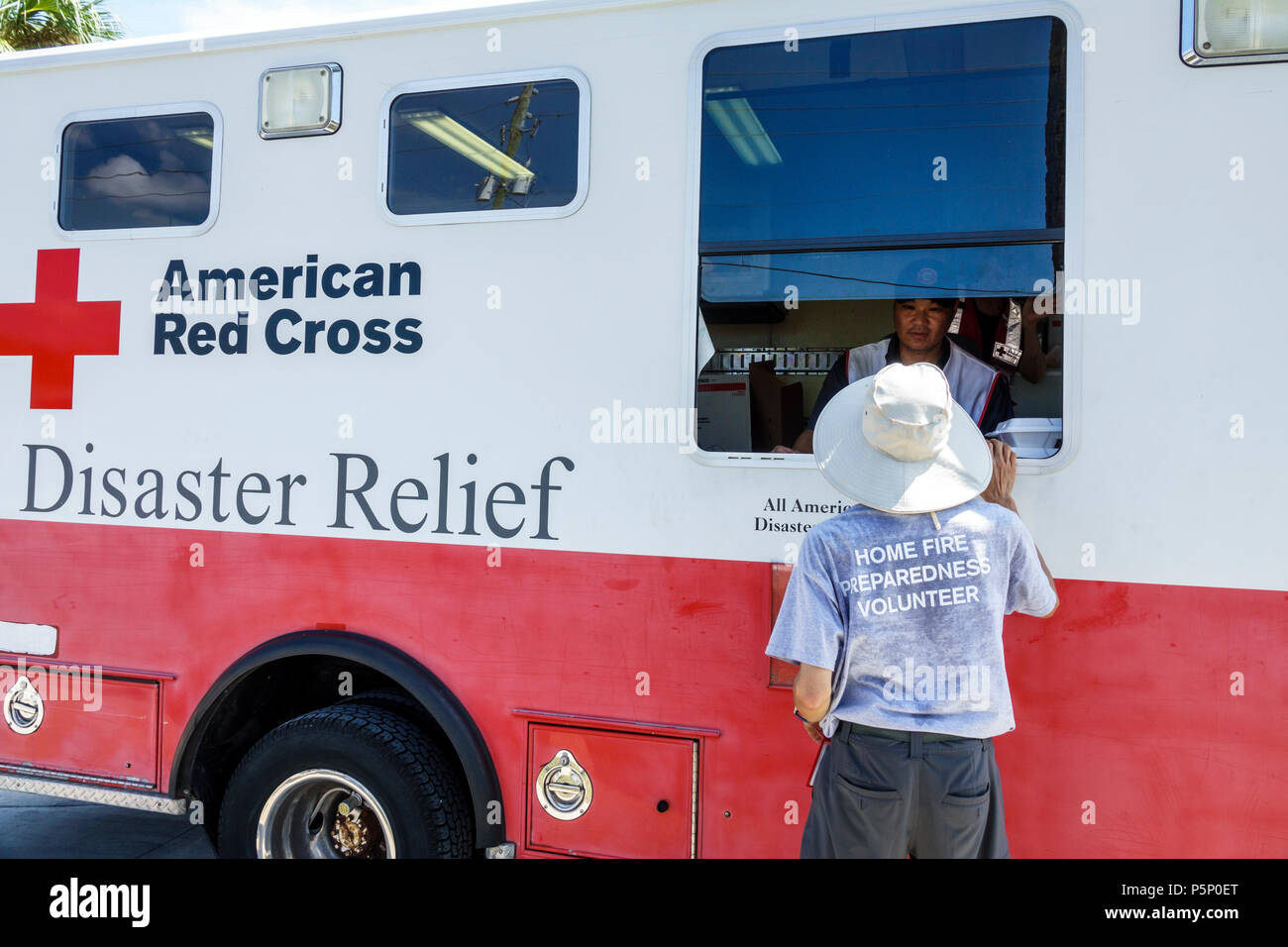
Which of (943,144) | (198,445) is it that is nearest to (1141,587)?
(943,144)

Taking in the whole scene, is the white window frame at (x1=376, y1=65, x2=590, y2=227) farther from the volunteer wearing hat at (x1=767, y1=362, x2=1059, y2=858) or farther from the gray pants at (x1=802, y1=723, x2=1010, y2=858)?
Answer: the gray pants at (x1=802, y1=723, x2=1010, y2=858)

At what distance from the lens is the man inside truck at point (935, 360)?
2.56 m

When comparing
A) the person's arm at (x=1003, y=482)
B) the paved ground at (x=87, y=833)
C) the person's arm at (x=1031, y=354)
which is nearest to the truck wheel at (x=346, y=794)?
the paved ground at (x=87, y=833)

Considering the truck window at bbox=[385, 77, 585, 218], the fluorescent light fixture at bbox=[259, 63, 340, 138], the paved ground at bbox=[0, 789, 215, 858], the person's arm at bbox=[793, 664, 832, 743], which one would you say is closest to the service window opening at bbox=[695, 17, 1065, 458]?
the truck window at bbox=[385, 77, 585, 218]

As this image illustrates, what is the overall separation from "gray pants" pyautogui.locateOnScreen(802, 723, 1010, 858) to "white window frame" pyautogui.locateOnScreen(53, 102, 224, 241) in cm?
253

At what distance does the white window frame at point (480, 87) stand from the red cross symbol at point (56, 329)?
3.45 ft

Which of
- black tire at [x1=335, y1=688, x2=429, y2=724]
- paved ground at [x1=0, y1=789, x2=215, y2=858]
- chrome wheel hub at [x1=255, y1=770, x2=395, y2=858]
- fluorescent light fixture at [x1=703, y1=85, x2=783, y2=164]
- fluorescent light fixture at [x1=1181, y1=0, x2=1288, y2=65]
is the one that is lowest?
paved ground at [x1=0, y1=789, x2=215, y2=858]

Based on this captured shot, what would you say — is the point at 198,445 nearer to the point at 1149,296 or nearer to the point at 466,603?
the point at 466,603

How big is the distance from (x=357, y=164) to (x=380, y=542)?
1.16 m

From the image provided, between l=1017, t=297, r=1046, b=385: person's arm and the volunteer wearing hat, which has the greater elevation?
l=1017, t=297, r=1046, b=385: person's arm

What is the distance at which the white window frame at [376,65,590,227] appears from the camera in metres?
2.68

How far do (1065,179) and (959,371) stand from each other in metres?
0.57

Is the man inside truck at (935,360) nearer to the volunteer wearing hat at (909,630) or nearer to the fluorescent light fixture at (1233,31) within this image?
the volunteer wearing hat at (909,630)

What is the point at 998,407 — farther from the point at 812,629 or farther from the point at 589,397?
the point at 589,397
